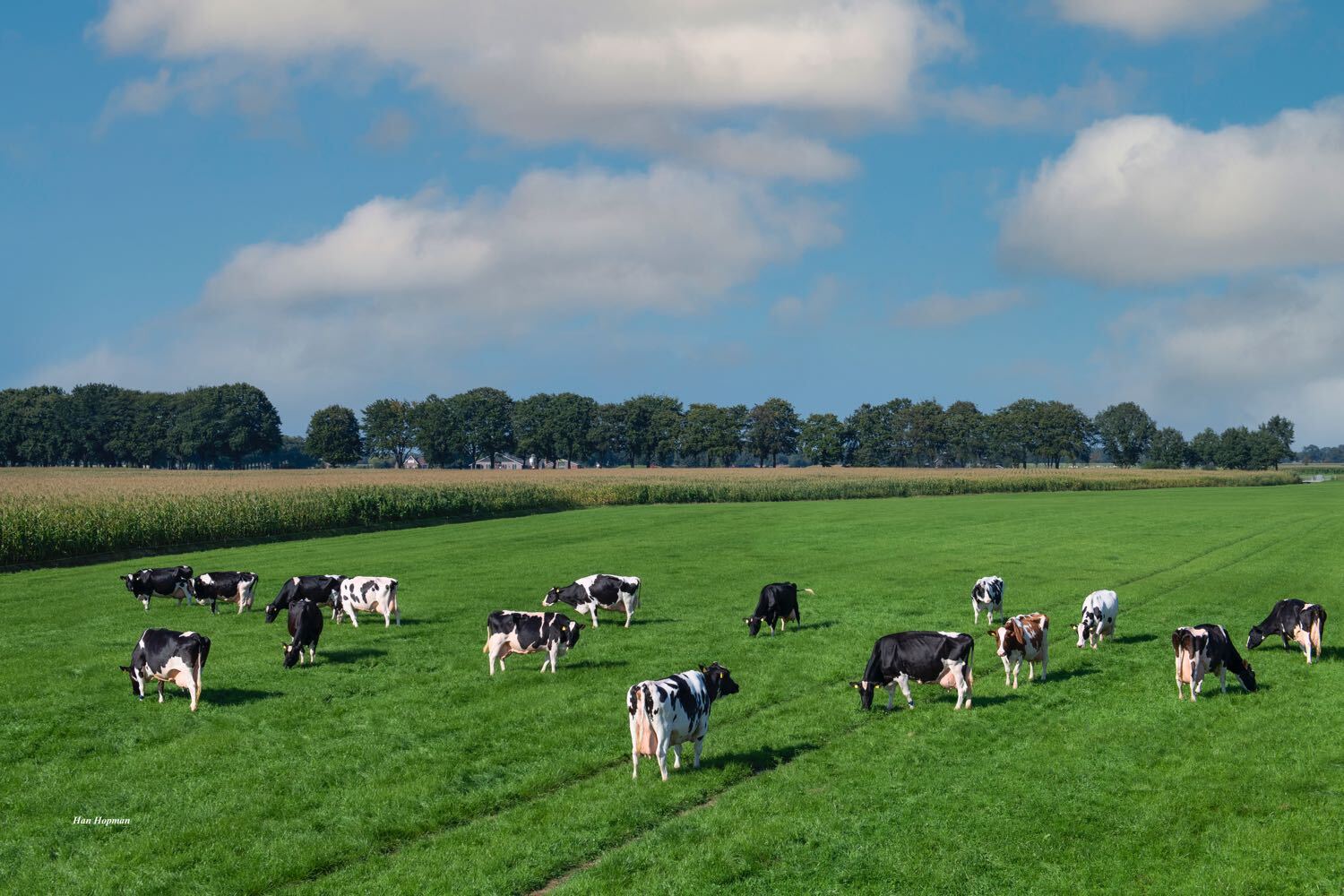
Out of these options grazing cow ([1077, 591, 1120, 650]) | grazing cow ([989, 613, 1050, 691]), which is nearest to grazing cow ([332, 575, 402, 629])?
grazing cow ([989, 613, 1050, 691])

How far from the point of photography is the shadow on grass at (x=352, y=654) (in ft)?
72.6

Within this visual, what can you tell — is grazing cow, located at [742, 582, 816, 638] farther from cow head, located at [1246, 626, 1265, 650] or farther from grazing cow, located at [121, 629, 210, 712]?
grazing cow, located at [121, 629, 210, 712]

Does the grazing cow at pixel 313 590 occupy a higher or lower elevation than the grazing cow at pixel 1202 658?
higher

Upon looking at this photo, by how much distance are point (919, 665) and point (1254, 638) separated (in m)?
10.2

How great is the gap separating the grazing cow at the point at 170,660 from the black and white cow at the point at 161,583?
12026 mm

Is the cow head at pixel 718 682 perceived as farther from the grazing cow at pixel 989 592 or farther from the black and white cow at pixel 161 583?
the black and white cow at pixel 161 583

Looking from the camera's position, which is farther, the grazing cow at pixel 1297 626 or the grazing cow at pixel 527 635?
the grazing cow at pixel 1297 626

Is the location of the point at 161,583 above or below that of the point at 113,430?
below

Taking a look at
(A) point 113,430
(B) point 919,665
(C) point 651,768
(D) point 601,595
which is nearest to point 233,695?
(C) point 651,768

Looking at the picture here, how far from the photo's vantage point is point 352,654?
22562mm

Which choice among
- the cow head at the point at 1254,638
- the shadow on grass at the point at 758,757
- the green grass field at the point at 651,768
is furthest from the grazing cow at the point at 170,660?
the cow head at the point at 1254,638

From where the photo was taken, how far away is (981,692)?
19312 mm

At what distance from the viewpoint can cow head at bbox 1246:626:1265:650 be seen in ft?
74.6

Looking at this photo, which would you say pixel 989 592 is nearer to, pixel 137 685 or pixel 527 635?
pixel 527 635
